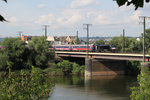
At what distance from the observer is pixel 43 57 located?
2726 inches

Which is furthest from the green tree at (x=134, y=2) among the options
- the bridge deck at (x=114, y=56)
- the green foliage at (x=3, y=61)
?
the green foliage at (x=3, y=61)

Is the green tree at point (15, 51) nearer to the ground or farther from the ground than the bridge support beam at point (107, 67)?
farther from the ground

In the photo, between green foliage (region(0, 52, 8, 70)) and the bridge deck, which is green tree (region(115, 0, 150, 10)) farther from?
green foliage (region(0, 52, 8, 70))

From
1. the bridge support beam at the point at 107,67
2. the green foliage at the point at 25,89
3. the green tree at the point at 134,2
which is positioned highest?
the green tree at the point at 134,2

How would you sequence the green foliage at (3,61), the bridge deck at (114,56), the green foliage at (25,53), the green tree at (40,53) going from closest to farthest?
the bridge deck at (114,56)
the green foliage at (3,61)
the green foliage at (25,53)
the green tree at (40,53)

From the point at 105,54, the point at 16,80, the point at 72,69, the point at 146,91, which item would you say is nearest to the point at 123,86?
the point at 105,54

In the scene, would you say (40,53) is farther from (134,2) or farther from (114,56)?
(134,2)

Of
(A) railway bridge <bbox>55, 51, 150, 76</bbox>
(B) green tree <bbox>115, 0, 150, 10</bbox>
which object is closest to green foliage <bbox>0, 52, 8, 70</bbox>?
(A) railway bridge <bbox>55, 51, 150, 76</bbox>

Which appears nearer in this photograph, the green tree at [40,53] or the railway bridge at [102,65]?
the railway bridge at [102,65]

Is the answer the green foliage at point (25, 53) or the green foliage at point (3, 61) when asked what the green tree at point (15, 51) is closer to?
the green foliage at point (25, 53)

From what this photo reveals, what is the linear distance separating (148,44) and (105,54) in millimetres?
34867

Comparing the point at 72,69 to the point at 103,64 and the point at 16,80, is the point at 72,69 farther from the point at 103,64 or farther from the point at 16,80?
the point at 16,80

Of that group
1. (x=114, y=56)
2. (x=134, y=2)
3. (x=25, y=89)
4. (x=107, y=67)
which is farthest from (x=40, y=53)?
(x=134, y=2)

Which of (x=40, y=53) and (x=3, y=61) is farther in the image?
(x=40, y=53)
